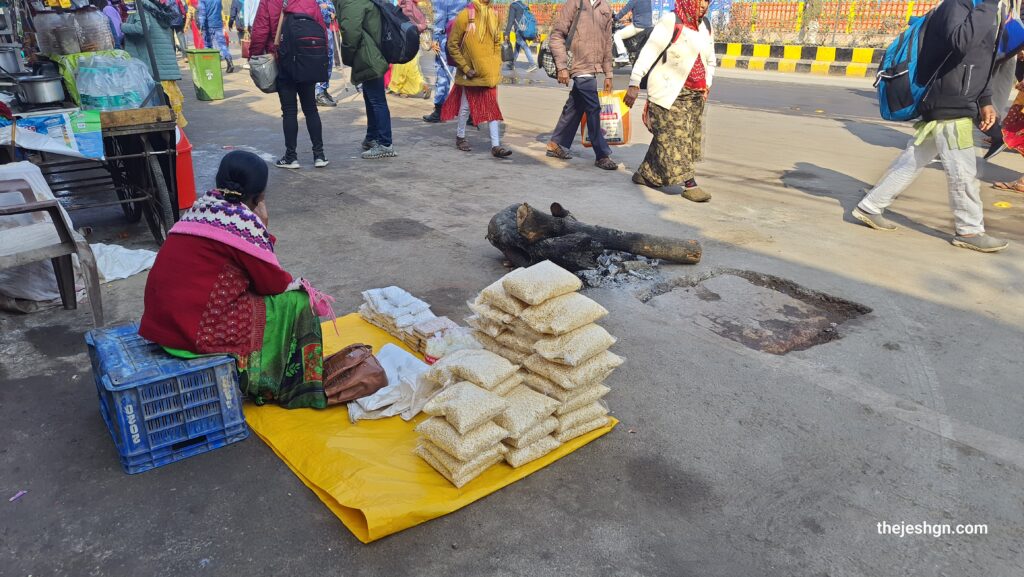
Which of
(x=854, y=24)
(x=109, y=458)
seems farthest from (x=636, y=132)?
(x=854, y=24)

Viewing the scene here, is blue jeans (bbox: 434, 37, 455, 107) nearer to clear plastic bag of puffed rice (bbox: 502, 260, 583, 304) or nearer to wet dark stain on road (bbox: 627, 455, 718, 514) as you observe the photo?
clear plastic bag of puffed rice (bbox: 502, 260, 583, 304)

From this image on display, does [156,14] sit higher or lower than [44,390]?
higher

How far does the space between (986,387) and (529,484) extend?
249 cm

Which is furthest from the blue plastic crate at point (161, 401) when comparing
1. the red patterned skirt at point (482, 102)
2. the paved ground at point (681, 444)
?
the red patterned skirt at point (482, 102)

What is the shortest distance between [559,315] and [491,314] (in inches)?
13.5

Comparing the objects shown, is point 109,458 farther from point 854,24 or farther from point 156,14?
point 854,24

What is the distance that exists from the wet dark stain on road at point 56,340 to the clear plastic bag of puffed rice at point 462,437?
2.23 meters

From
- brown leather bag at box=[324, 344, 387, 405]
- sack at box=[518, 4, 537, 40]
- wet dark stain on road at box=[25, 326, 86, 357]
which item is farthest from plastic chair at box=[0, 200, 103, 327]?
sack at box=[518, 4, 537, 40]

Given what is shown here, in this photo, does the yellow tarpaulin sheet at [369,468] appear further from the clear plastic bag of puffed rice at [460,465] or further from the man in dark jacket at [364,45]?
the man in dark jacket at [364,45]

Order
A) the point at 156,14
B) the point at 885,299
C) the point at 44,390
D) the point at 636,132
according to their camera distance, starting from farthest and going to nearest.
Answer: the point at 636,132 < the point at 156,14 < the point at 885,299 < the point at 44,390

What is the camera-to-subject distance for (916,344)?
3.87 metres

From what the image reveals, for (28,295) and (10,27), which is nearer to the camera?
(28,295)

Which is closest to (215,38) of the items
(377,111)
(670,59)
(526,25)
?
(526,25)

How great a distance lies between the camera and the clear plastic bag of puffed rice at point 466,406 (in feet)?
8.55
